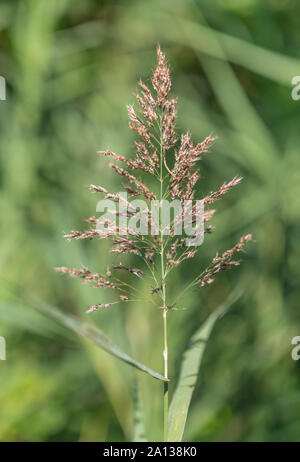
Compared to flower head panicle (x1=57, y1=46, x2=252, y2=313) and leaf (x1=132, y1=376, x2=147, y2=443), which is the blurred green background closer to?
leaf (x1=132, y1=376, x2=147, y2=443)

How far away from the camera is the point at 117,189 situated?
0.78 metres

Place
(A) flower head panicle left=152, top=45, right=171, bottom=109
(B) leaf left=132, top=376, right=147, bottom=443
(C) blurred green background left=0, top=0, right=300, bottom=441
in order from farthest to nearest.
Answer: (C) blurred green background left=0, top=0, right=300, bottom=441
(B) leaf left=132, top=376, right=147, bottom=443
(A) flower head panicle left=152, top=45, right=171, bottom=109

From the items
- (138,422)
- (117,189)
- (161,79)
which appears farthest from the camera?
(117,189)

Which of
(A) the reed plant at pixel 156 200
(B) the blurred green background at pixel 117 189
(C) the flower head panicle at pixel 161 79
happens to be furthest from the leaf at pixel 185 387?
(B) the blurred green background at pixel 117 189

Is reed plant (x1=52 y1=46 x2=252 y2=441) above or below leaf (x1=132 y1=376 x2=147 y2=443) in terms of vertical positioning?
above

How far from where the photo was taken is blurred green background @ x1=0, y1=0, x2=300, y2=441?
69 centimetres

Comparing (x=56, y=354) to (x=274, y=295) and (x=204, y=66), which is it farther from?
(x=204, y=66)

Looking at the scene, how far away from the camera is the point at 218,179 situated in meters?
0.78

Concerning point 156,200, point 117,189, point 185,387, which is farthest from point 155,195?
point 117,189

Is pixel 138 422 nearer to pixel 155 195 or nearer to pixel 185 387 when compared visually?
pixel 185 387

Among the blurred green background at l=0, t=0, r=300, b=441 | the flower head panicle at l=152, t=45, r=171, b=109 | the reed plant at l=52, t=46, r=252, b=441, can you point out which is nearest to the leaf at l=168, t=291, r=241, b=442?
the reed plant at l=52, t=46, r=252, b=441

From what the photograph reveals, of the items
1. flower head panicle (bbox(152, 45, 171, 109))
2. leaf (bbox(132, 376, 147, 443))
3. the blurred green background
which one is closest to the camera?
flower head panicle (bbox(152, 45, 171, 109))

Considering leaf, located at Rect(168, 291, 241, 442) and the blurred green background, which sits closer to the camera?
leaf, located at Rect(168, 291, 241, 442)

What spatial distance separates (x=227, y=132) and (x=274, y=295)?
1.00 feet
